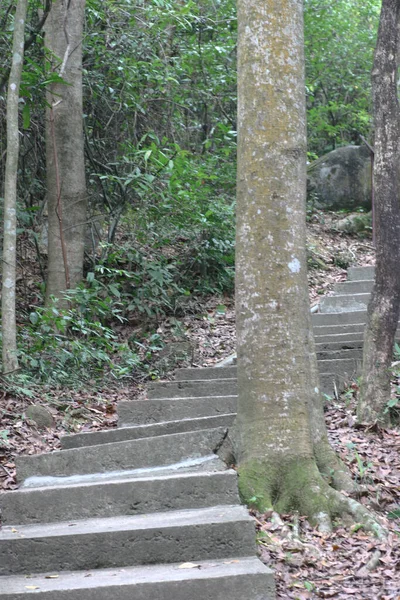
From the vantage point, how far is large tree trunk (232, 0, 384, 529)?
4.74 metres

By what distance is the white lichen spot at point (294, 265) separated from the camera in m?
4.86

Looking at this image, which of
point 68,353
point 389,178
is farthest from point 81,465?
point 389,178

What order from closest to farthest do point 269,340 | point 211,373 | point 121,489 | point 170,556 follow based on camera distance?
point 170,556 → point 121,489 → point 269,340 → point 211,373

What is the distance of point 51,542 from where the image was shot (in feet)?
13.2

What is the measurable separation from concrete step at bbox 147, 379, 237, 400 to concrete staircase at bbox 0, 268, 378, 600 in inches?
55.4

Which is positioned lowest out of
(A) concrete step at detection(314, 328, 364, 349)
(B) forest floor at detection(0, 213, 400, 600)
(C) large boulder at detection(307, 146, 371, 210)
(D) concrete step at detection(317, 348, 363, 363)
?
(B) forest floor at detection(0, 213, 400, 600)

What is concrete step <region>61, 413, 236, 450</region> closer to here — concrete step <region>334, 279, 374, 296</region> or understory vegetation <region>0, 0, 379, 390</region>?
understory vegetation <region>0, 0, 379, 390</region>

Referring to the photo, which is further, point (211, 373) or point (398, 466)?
point (211, 373)

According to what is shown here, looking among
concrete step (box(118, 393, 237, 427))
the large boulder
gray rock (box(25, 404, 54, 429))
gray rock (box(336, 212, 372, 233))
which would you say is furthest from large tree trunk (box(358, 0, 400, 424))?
the large boulder

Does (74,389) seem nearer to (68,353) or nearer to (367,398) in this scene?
(68,353)

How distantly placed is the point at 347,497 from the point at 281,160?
224cm

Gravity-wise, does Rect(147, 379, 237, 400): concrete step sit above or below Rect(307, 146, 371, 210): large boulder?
below

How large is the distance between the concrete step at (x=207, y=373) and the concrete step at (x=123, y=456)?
8.47 ft

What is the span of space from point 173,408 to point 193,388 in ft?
2.32
